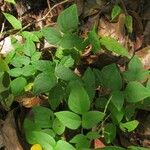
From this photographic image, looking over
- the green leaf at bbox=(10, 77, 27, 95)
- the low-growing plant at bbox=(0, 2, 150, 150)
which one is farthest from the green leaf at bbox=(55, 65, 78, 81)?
the green leaf at bbox=(10, 77, 27, 95)

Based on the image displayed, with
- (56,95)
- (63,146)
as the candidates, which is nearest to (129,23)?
(56,95)

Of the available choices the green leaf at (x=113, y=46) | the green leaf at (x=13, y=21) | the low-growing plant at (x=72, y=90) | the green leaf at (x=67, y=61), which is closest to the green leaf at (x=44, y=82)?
the low-growing plant at (x=72, y=90)

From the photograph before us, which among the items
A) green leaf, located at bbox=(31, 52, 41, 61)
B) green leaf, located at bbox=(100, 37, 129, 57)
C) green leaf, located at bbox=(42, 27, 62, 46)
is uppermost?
green leaf, located at bbox=(42, 27, 62, 46)

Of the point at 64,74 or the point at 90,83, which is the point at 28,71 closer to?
the point at 64,74

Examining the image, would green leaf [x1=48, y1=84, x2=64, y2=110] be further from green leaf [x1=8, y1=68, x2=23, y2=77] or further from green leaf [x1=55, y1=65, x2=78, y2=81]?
green leaf [x1=8, y1=68, x2=23, y2=77]

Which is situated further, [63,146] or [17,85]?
[17,85]
